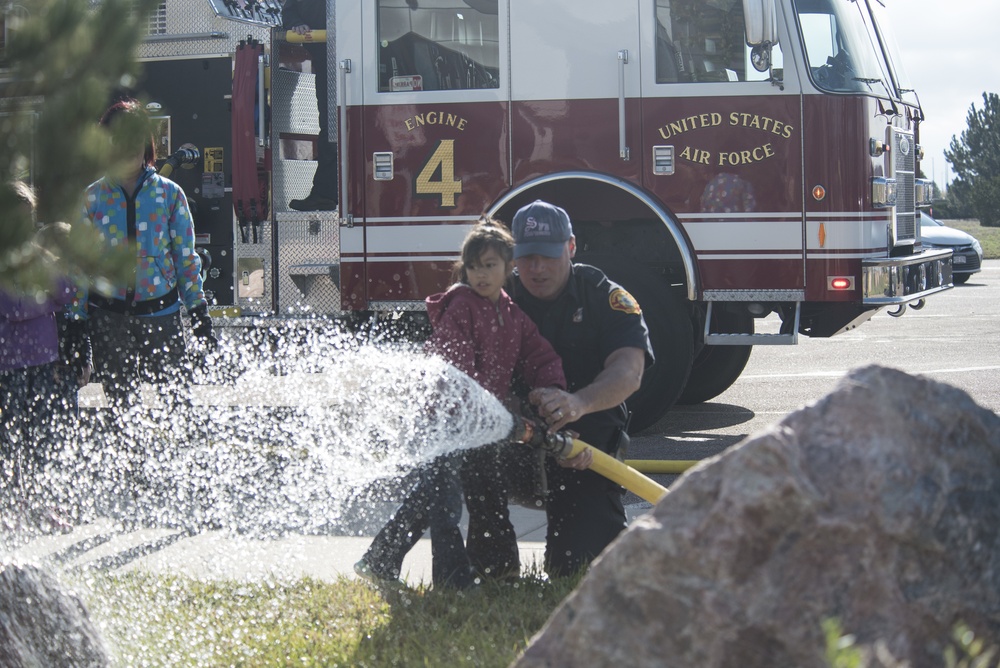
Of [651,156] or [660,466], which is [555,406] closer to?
[660,466]

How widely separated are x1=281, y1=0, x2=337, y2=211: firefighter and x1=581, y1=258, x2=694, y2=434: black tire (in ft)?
6.48

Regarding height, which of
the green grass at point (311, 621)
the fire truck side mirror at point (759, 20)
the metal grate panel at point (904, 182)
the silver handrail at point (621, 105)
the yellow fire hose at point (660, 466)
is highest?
the fire truck side mirror at point (759, 20)

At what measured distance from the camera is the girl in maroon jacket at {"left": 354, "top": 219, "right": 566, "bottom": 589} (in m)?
4.08

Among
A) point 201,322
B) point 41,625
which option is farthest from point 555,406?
point 201,322

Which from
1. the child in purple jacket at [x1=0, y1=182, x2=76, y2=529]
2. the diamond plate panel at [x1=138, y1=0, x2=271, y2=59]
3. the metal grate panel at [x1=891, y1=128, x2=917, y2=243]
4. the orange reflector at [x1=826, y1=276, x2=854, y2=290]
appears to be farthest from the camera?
the diamond plate panel at [x1=138, y1=0, x2=271, y2=59]

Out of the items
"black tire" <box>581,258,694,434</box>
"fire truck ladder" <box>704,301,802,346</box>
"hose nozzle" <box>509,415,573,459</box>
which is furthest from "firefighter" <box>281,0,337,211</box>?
"hose nozzle" <box>509,415,573,459</box>

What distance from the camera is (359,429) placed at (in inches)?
233

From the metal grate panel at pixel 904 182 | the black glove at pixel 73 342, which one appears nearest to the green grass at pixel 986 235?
the metal grate panel at pixel 904 182

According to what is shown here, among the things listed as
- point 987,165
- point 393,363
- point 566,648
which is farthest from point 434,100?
point 987,165

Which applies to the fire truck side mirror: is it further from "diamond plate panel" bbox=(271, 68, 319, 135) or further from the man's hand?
the man's hand

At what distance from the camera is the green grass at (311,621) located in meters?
3.54

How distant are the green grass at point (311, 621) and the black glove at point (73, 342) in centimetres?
138

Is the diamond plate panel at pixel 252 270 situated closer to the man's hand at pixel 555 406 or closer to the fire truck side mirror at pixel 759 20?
the fire truck side mirror at pixel 759 20

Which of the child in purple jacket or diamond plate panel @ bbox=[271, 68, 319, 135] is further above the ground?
diamond plate panel @ bbox=[271, 68, 319, 135]
